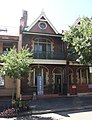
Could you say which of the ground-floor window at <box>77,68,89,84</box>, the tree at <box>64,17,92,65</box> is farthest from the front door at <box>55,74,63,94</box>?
the tree at <box>64,17,92,65</box>

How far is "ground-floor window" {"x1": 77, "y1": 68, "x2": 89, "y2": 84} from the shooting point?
25422mm

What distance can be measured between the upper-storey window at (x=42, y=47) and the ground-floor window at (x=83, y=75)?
4.88m

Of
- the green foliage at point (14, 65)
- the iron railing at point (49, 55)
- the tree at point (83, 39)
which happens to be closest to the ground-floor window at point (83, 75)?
the iron railing at point (49, 55)

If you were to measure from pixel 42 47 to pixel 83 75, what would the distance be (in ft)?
21.3

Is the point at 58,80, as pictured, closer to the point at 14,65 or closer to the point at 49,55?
the point at 49,55

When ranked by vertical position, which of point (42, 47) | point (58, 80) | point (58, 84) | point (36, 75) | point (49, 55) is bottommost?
point (58, 84)

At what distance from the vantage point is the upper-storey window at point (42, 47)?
74.1ft

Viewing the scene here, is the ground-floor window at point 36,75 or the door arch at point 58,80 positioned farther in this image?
the door arch at point 58,80

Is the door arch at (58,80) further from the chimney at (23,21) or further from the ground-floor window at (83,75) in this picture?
the chimney at (23,21)

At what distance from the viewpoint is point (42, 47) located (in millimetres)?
24047

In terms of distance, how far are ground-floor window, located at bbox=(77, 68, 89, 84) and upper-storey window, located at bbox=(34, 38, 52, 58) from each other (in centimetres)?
488

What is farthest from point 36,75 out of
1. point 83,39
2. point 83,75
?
point 83,39

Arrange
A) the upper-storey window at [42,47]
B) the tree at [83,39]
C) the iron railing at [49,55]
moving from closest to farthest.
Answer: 1. the tree at [83,39]
2. the iron railing at [49,55]
3. the upper-storey window at [42,47]

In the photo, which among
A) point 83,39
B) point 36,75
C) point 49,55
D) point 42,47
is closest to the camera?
point 83,39
